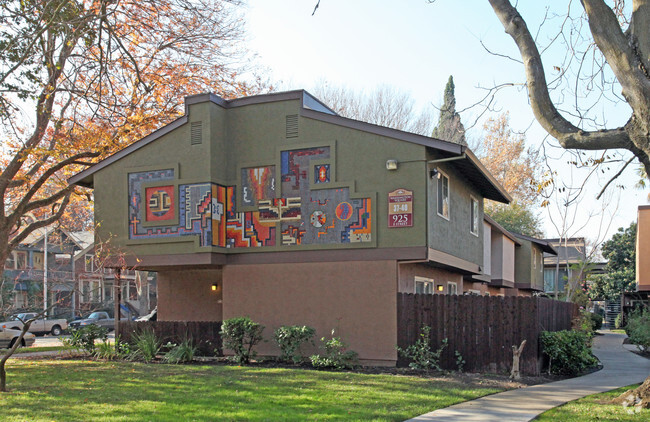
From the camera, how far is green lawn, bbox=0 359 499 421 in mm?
9789

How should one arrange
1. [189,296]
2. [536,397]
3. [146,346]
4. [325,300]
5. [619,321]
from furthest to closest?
[619,321] → [189,296] → [146,346] → [325,300] → [536,397]

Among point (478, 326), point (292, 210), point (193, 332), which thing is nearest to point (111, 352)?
point (193, 332)

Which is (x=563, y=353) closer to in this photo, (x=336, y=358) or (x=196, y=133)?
(x=336, y=358)

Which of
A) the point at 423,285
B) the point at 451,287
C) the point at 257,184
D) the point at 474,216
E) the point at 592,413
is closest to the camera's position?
the point at 592,413

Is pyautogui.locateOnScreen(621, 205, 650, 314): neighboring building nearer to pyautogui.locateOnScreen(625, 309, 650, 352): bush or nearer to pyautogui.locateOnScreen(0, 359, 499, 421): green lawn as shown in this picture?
pyautogui.locateOnScreen(625, 309, 650, 352): bush

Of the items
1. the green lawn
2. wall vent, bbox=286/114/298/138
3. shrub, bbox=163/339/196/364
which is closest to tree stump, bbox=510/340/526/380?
the green lawn

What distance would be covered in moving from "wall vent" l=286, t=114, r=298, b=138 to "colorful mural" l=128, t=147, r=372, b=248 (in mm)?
488

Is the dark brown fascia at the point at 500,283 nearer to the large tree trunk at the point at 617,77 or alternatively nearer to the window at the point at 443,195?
the window at the point at 443,195

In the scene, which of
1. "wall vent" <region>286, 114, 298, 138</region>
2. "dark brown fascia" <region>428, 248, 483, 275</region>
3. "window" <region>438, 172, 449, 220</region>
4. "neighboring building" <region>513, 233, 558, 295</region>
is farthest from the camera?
"neighboring building" <region>513, 233, 558, 295</region>

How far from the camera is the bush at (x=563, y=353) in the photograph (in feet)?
50.8

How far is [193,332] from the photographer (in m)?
18.2

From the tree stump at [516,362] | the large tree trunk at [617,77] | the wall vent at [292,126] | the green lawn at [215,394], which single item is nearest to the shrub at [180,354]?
the green lawn at [215,394]

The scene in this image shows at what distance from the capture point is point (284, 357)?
16.4 meters

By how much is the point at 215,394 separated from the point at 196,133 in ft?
28.6
